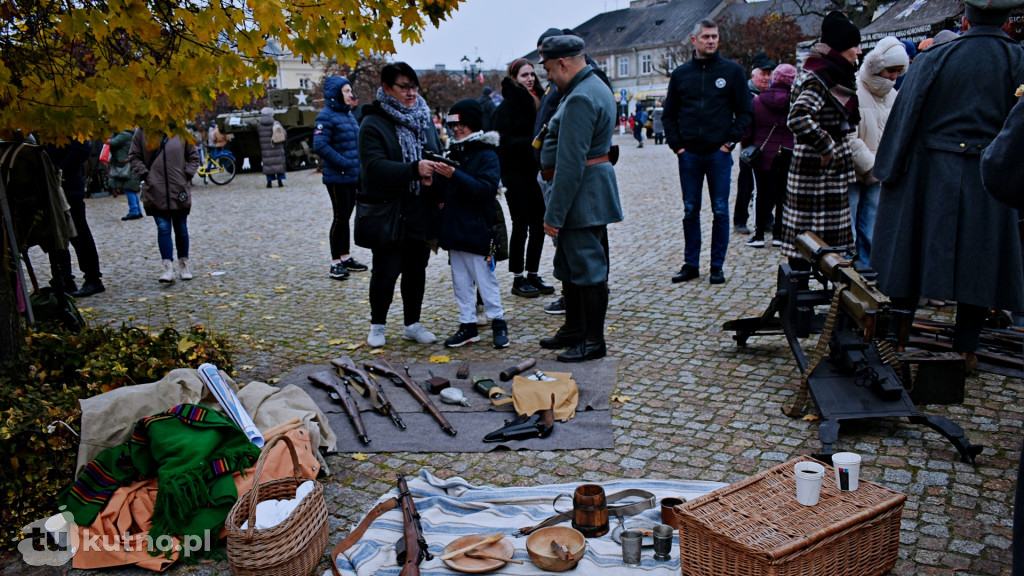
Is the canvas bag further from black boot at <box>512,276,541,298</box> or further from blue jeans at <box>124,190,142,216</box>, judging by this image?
blue jeans at <box>124,190,142,216</box>

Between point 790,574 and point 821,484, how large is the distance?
48cm

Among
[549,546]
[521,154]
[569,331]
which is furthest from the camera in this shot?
[521,154]

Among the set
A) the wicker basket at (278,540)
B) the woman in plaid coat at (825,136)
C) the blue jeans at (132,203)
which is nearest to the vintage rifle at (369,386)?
the wicker basket at (278,540)

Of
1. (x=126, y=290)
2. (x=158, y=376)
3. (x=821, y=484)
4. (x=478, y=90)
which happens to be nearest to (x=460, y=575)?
(x=821, y=484)

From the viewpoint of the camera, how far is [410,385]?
514 centimetres

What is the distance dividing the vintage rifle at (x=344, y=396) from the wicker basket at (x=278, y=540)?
111 cm

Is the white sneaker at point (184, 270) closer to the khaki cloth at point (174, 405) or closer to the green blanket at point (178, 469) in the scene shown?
the khaki cloth at point (174, 405)

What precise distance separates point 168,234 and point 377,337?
3.91m

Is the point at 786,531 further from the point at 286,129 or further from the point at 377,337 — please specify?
the point at 286,129

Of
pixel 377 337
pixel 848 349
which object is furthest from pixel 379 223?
pixel 848 349

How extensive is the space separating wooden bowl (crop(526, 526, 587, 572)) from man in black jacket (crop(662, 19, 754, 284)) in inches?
182

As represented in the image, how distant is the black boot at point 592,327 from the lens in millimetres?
5527

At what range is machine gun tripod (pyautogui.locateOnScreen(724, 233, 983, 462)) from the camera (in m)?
3.84

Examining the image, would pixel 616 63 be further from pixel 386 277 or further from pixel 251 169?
pixel 386 277
